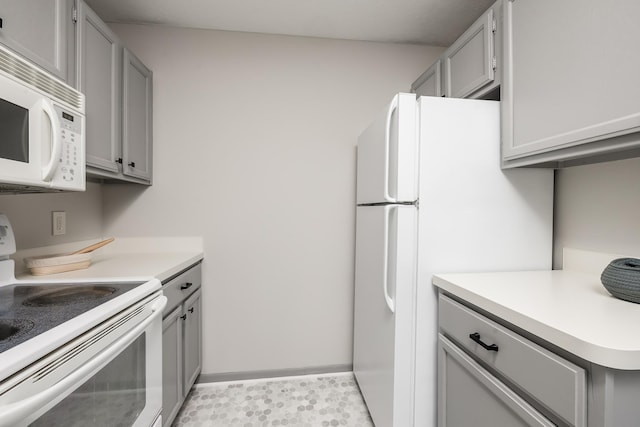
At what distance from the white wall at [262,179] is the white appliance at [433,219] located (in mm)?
808

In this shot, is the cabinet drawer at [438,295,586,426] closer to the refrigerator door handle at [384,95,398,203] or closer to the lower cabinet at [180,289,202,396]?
the refrigerator door handle at [384,95,398,203]

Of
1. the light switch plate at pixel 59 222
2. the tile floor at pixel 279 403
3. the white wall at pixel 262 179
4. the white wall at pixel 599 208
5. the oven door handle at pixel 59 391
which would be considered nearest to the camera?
the oven door handle at pixel 59 391

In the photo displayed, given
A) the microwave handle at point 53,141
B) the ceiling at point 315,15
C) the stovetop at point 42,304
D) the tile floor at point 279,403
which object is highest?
the ceiling at point 315,15

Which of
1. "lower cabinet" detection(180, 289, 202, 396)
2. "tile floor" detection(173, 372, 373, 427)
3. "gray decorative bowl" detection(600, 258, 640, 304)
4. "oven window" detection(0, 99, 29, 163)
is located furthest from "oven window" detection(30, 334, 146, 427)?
"gray decorative bowl" detection(600, 258, 640, 304)

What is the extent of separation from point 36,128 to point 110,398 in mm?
898

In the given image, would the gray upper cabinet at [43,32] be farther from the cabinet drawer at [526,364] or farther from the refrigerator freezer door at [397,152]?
the cabinet drawer at [526,364]

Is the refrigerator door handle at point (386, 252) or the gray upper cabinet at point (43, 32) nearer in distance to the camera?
the gray upper cabinet at point (43, 32)

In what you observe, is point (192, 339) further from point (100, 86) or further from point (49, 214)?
point (100, 86)

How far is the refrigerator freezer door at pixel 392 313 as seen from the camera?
1306mm

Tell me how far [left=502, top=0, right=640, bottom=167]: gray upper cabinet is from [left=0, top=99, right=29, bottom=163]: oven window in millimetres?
1826

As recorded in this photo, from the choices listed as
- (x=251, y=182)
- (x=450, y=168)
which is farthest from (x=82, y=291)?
(x=450, y=168)

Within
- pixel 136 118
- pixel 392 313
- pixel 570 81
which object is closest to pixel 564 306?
pixel 392 313

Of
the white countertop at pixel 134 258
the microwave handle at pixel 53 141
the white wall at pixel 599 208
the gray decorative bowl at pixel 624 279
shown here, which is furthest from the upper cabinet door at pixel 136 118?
the white wall at pixel 599 208

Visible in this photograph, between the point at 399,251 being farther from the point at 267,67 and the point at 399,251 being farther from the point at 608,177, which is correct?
the point at 267,67
